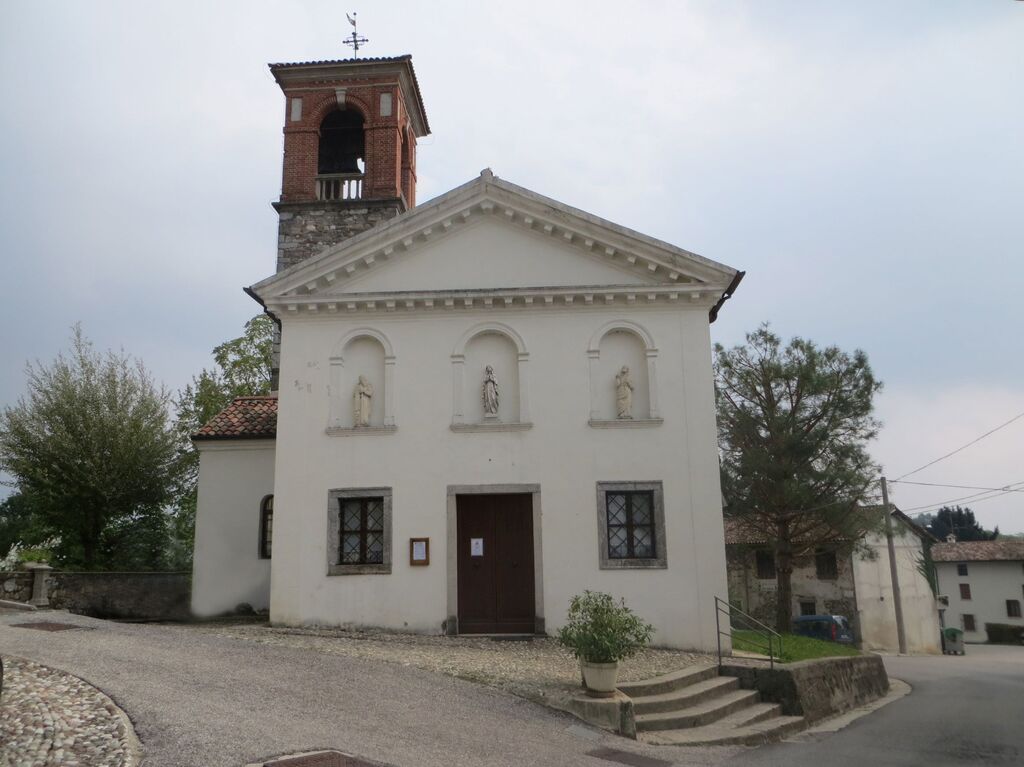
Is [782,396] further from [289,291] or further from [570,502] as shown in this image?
[289,291]

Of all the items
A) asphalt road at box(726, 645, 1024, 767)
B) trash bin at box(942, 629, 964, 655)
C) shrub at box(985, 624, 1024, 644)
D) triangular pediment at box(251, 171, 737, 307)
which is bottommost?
shrub at box(985, 624, 1024, 644)

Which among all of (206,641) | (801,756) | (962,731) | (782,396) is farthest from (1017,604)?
(206,641)

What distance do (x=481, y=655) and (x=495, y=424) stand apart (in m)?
4.36

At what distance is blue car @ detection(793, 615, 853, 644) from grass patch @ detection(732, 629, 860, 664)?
16.5m

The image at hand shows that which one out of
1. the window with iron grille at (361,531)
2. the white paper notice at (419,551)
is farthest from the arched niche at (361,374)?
the white paper notice at (419,551)

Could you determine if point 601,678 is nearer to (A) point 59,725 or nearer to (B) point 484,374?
(A) point 59,725

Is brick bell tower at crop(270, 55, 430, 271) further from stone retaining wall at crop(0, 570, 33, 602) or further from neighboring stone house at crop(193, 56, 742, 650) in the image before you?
stone retaining wall at crop(0, 570, 33, 602)

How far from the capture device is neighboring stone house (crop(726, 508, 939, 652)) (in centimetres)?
3544

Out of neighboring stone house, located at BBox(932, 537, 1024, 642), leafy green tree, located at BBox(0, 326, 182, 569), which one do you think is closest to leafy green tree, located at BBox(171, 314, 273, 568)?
leafy green tree, located at BBox(0, 326, 182, 569)

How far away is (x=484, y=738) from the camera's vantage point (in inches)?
324

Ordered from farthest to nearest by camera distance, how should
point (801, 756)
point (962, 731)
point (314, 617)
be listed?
point (314, 617)
point (962, 731)
point (801, 756)

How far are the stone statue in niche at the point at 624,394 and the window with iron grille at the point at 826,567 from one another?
24357mm

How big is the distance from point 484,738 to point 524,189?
35.0ft

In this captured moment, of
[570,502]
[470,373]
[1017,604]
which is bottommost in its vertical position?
[1017,604]
